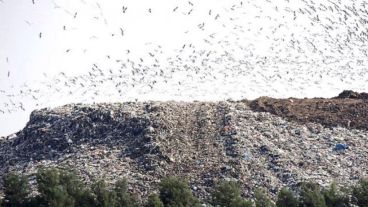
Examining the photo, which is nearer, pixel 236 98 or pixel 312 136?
pixel 312 136

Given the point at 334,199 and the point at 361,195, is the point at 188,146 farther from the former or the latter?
the point at 361,195

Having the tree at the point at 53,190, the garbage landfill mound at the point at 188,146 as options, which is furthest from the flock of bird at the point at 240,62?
the tree at the point at 53,190

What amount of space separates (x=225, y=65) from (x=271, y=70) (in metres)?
2.00

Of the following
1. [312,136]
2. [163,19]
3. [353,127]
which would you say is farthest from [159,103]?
[163,19]

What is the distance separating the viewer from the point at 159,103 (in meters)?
19.9

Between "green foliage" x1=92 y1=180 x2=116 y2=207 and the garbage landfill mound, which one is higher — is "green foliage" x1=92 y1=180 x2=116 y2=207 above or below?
below

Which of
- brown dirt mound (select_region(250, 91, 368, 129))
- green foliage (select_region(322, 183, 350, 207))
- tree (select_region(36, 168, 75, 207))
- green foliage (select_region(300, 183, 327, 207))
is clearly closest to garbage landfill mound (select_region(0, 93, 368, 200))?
brown dirt mound (select_region(250, 91, 368, 129))

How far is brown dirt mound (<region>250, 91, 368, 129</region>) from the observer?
64.7 feet

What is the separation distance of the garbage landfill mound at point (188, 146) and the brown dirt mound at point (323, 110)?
0.83ft

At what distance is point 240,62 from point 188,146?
9.64 m

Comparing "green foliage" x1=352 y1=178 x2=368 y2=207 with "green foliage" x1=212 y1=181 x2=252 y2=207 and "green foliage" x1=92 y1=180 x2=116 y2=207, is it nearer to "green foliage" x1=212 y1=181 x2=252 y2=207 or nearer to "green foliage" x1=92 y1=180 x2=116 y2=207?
"green foliage" x1=212 y1=181 x2=252 y2=207

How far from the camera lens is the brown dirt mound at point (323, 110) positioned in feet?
64.7

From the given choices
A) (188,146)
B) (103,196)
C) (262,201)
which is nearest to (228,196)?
(262,201)

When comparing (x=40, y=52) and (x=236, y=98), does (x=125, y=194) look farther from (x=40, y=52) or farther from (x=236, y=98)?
(x=40, y=52)
